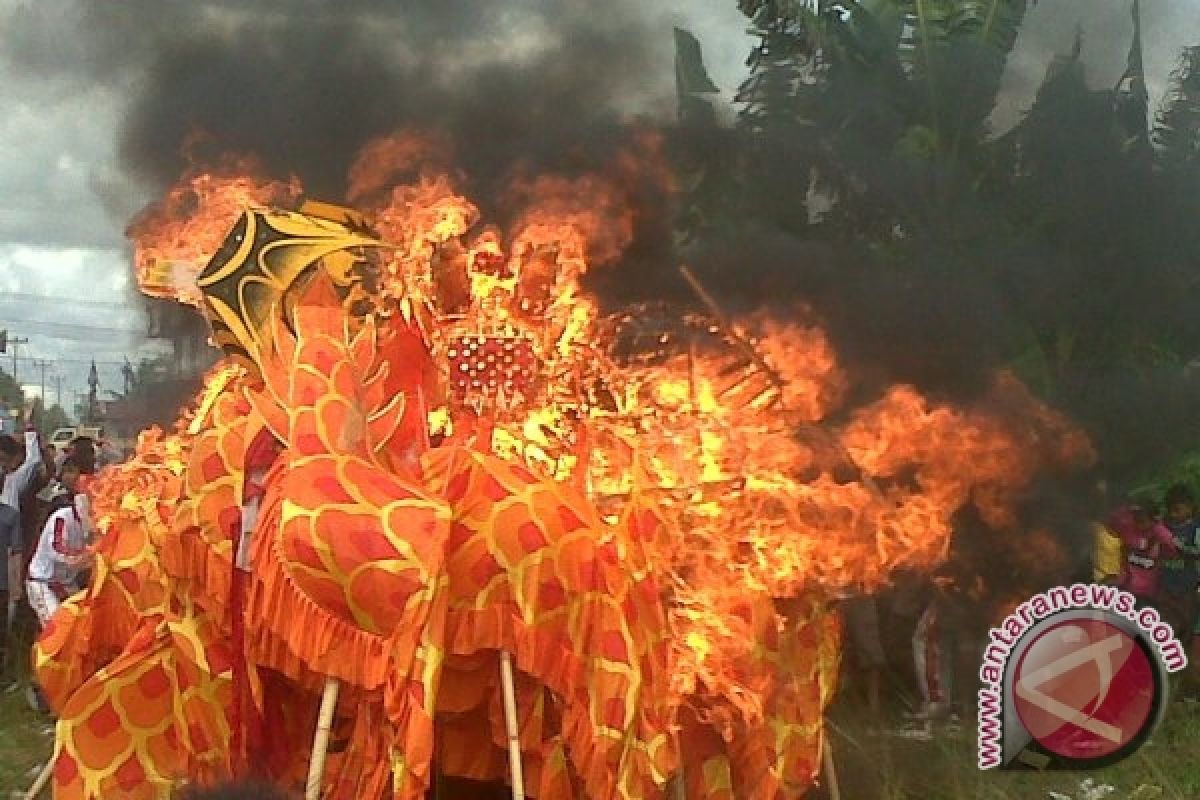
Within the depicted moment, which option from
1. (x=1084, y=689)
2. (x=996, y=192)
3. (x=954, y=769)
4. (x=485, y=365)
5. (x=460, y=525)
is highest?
(x=996, y=192)

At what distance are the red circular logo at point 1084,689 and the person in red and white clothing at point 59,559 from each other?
4.72 metres

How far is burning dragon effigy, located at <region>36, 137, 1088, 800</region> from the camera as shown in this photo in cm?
378

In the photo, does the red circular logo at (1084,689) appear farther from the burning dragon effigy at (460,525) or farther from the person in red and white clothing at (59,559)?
the person in red and white clothing at (59,559)

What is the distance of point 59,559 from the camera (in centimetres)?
727

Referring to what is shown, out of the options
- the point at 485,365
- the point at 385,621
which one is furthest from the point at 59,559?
the point at 385,621

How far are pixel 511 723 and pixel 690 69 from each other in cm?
285

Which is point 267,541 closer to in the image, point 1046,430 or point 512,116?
point 512,116

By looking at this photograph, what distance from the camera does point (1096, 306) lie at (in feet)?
22.2

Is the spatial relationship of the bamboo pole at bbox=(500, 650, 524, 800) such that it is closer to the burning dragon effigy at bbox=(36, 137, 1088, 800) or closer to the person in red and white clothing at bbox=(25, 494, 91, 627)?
the burning dragon effigy at bbox=(36, 137, 1088, 800)

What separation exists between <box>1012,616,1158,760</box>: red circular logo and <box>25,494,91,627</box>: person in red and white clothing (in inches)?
186

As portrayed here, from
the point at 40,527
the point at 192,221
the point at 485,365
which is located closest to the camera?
the point at 485,365

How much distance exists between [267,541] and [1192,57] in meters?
4.94

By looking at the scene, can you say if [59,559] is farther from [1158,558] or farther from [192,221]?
A: [1158,558]

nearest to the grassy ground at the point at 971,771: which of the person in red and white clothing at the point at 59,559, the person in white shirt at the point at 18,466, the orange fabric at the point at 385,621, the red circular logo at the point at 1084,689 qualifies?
the red circular logo at the point at 1084,689
